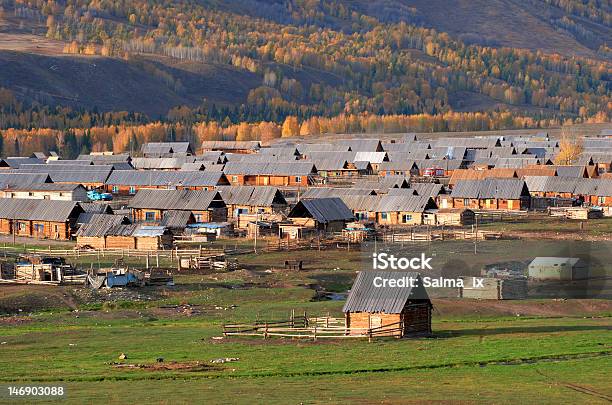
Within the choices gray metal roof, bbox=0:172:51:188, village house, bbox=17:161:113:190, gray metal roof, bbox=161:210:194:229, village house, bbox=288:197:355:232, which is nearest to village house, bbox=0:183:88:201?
gray metal roof, bbox=0:172:51:188

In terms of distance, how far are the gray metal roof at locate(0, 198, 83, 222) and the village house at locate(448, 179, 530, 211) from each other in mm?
34076

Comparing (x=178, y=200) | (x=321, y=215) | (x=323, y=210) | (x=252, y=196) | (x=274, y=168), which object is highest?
(x=274, y=168)

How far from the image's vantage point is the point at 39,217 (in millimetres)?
88938

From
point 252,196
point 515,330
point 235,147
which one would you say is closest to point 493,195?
point 252,196

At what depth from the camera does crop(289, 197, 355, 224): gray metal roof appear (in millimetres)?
87750

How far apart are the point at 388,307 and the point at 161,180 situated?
7651cm

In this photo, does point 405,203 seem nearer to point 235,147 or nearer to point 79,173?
point 79,173

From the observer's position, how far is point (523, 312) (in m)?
54.7

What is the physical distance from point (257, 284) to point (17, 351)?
21.7 meters

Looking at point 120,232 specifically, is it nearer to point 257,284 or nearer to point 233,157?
point 257,284

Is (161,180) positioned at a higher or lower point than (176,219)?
higher

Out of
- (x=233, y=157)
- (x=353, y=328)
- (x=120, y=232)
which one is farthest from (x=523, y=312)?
(x=233, y=157)

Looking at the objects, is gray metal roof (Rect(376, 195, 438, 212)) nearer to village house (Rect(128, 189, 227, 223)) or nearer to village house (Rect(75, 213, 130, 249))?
village house (Rect(128, 189, 227, 223))

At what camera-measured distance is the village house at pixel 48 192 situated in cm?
10569
